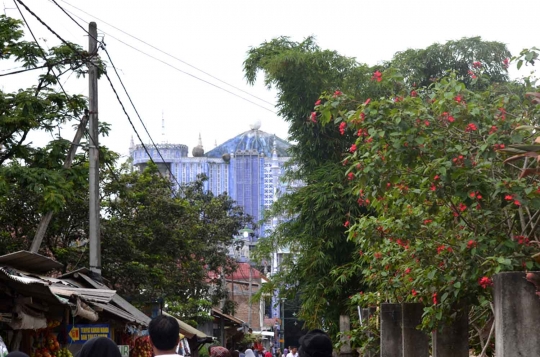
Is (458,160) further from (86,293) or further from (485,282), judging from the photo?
(86,293)

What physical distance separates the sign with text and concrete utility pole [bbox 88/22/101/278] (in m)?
3.18

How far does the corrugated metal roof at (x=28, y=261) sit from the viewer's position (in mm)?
10102

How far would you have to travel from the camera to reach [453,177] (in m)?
8.59

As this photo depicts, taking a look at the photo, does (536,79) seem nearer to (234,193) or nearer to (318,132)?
(318,132)

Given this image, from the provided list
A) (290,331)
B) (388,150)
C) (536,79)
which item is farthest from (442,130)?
(290,331)

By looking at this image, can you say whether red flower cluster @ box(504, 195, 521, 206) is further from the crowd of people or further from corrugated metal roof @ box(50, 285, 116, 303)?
corrugated metal roof @ box(50, 285, 116, 303)

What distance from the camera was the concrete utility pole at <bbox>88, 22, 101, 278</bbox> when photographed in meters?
16.7

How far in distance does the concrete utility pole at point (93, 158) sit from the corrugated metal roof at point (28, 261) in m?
4.78

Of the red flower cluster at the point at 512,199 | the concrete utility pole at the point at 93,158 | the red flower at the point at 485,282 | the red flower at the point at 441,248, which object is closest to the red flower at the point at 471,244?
the red flower at the point at 485,282

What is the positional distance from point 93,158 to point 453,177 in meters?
9.79

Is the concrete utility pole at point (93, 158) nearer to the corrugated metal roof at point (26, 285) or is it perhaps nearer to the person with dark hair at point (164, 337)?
the corrugated metal roof at point (26, 285)

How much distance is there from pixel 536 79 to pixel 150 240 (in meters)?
17.7

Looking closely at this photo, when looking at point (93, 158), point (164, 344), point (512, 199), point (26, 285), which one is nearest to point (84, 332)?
point (26, 285)

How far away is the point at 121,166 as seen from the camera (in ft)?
92.2
